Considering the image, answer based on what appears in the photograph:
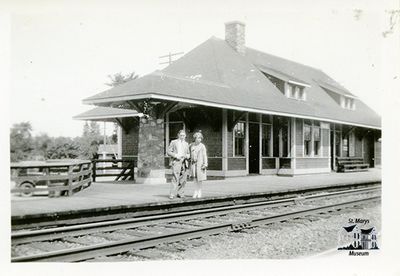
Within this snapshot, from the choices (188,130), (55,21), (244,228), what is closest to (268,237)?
(244,228)

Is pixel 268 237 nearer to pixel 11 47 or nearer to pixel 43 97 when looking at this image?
pixel 43 97

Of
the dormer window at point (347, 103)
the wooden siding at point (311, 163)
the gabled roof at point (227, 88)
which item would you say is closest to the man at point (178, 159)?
the gabled roof at point (227, 88)

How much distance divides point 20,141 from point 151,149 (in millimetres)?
6521

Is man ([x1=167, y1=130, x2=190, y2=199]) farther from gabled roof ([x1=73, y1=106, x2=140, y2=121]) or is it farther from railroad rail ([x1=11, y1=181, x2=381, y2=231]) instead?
gabled roof ([x1=73, y1=106, x2=140, y2=121])

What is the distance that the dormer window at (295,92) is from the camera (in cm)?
2003

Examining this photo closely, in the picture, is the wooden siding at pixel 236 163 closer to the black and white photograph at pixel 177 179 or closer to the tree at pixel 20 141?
the black and white photograph at pixel 177 179

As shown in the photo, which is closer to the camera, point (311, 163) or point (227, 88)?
point (227, 88)

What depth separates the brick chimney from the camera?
19203 millimetres

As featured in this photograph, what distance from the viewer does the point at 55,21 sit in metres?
7.21

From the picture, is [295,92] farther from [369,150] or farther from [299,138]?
[369,150]

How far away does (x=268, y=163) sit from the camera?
18375 millimetres

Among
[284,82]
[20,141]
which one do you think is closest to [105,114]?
[284,82]

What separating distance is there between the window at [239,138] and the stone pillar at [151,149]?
360 centimetres

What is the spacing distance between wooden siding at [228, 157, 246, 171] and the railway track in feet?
17.5
